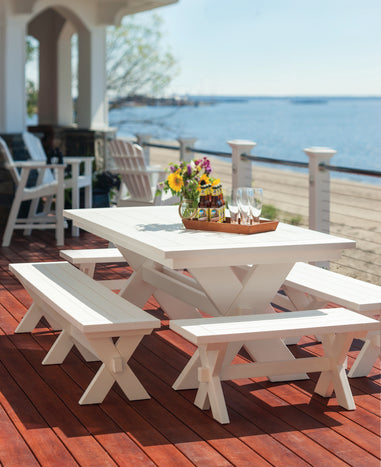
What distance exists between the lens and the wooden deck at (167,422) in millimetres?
2746

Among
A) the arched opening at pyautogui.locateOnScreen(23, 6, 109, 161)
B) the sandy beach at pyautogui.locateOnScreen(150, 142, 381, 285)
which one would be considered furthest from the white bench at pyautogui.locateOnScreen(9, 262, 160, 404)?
the arched opening at pyautogui.locateOnScreen(23, 6, 109, 161)

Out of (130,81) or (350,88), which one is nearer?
(130,81)

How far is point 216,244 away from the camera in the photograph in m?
3.24

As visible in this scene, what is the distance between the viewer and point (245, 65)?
52562mm

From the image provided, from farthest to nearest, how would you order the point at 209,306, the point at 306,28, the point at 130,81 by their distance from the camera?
the point at 306,28
the point at 130,81
the point at 209,306

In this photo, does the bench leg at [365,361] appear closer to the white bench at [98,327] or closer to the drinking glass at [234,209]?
the drinking glass at [234,209]

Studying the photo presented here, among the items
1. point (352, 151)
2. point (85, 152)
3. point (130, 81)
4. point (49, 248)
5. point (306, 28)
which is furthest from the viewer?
point (306, 28)

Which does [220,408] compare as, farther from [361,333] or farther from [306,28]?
[306,28]

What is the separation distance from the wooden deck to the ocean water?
1265 inches

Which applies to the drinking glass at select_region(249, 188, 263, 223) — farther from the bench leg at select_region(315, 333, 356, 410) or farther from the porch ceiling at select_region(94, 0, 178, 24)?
the porch ceiling at select_region(94, 0, 178, 24)

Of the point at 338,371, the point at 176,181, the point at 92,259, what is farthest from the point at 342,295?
the point at 92,259

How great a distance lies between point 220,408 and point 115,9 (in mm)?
7203

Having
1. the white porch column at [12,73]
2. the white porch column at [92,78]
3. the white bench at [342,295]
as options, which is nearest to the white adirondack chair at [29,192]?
the white porch column at [12,73]

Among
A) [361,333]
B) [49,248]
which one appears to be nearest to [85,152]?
[49,248]
